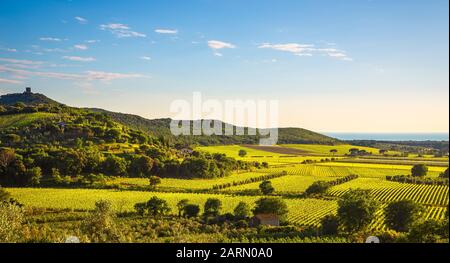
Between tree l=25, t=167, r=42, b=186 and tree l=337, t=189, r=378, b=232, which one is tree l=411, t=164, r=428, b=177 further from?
tree l=25, t=167, r=42, b=186

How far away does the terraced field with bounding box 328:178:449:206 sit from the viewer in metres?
23.1

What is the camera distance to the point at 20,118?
630 inches

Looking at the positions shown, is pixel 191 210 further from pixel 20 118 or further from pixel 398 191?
pixel 398 191

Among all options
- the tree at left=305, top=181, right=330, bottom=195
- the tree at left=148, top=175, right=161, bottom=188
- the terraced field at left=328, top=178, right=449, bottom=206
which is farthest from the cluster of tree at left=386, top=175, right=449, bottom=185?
the tree at left=148, top=175, right=161, bottom=188

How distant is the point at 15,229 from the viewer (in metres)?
9.35

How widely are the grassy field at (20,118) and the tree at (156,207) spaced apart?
6.28 metres

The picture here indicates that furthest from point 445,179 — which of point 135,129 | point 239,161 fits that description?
point 135,129

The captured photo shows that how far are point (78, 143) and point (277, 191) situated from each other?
42.5 ft

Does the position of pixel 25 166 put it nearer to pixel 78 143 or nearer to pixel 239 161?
pixel 78 143

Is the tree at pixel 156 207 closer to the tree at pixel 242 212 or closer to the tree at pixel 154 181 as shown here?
the tree at pixel 242 212

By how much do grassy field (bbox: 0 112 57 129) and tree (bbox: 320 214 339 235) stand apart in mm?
13052

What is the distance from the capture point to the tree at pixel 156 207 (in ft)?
60.7

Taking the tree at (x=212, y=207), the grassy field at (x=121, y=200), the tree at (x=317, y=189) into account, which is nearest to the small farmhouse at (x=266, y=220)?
the grassy field at (x=121, y=200)
